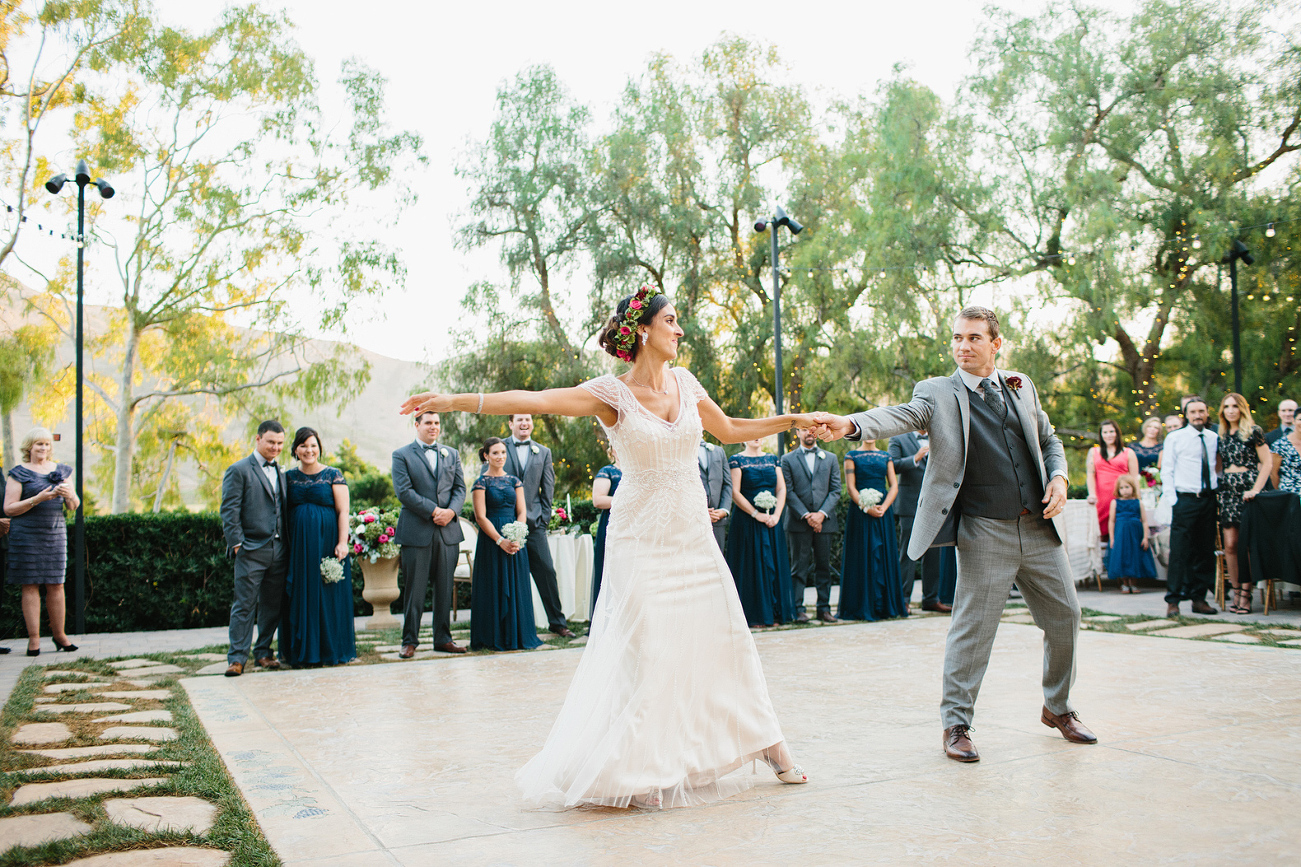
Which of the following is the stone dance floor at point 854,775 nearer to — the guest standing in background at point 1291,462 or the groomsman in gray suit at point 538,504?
the groomsman in gray suit at point 538,504

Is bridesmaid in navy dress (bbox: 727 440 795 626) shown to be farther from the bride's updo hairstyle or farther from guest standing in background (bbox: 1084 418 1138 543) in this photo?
the bride's updo hairstyle

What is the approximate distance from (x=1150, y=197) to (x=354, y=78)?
17946 millimetres

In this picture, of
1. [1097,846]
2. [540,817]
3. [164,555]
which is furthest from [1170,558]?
[164,555]

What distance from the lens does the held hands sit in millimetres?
4016

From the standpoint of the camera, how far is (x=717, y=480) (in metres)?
9.08

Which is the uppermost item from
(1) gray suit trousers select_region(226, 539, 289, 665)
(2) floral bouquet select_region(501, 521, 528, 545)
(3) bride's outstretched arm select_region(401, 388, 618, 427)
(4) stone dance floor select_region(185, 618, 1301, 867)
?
(3) bride's outstretched arm select_region(401, 388, 618, 427)

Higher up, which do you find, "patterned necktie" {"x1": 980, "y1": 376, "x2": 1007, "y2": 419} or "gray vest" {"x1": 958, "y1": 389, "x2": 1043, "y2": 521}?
"patterned necktie" {"x1": 980, "y1": 376, "x2": 1007, "y2": 419}

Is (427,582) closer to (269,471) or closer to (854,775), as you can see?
(269,471)

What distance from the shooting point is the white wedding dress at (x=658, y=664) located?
3465mm

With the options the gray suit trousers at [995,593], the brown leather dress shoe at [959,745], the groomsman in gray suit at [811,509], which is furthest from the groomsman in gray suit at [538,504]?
the brown leather dress shoe at [959,745]

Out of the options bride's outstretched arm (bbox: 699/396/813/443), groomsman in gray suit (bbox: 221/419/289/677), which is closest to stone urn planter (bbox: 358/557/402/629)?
groomsman in gray suit (bbox: 221/419/289/677)

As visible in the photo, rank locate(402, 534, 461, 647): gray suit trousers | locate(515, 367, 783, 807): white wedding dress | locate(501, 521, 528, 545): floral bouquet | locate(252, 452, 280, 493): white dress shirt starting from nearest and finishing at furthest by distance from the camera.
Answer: locate(515, 367, 783, 807): white wedding dress → locate(252, 452, 280, 493): white dress shirt → locate(402, 534, 461, 647): gray suit trousers → locate(501, 521, 528, 545): floral bouquet

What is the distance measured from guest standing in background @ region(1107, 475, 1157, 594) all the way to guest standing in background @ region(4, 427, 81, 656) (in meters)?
11.3

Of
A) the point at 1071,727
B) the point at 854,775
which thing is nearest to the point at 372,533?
the point at 854,775
